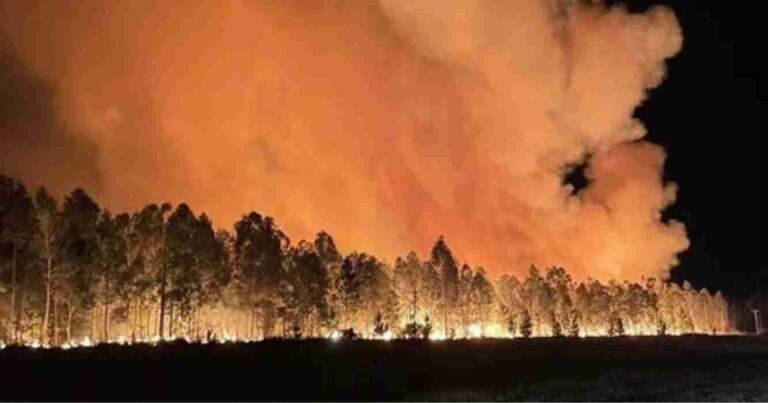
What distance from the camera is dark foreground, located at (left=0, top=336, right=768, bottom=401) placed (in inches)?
1438

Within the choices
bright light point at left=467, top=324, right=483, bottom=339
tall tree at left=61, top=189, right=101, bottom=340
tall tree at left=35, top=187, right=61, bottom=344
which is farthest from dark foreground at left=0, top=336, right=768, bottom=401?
bright light point at left=467, top=324, right=483, bottom=339

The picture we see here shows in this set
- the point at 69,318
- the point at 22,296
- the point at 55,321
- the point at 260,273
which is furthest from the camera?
the point at 260,273

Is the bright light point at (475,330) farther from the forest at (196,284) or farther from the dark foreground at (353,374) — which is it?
the dark foreground at (353,374)

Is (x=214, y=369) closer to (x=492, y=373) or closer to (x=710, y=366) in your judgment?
(x=492, y=373)

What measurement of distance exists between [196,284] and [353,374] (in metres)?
32.4

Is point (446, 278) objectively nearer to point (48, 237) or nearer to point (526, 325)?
point (526, 325)

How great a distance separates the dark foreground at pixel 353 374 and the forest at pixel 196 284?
35.0 ft

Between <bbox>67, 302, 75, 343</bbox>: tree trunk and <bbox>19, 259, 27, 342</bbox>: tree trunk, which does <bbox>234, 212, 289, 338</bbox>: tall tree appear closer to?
<bbox>67, 302, 75, 343</bbox>: tree trunk

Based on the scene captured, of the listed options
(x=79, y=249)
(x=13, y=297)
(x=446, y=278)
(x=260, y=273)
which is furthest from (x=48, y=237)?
(x=446, y=278)

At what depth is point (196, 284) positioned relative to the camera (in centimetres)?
7519

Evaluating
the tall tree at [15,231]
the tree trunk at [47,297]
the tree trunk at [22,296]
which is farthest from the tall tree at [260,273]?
the tall tree at [15,231]

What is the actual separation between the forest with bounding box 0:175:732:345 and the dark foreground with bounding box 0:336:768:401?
10682 millimetres

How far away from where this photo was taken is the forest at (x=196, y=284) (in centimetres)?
6531

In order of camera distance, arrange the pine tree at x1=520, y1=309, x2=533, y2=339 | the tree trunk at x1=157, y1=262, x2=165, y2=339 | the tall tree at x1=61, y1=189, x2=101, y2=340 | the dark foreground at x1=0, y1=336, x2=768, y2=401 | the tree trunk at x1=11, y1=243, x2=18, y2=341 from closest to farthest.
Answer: the dark foreground at x1=0, y1=336, x2=768, y2=401, the tree trunk at x1=11, y1=243, x2=18, y2=341, the tall tree at x1=61, y1=189, x2=101, y2=340, the tree trunk at x1=157, y1=262, x2=165, y2=339, the pine tree at x1=520, y1=309, x2=533, y2=339
